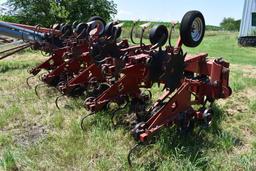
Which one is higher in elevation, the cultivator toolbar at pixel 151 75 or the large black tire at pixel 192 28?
the large black tire at pixel 192 28

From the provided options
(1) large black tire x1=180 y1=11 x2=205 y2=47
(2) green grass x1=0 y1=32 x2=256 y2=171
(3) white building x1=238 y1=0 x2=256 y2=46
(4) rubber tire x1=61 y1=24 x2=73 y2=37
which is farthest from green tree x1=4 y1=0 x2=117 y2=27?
(1) large black tire x1=180 y1=11 x2=205 y2=47

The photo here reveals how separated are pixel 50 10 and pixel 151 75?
763 inches

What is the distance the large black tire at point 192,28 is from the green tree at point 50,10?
17.8m

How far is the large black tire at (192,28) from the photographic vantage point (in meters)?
4.71

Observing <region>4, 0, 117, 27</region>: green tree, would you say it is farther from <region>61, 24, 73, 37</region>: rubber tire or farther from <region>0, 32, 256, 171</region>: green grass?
<region>0, 32, 256, 171</region>: green grass

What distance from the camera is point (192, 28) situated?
4.84 m

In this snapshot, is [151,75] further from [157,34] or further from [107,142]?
[107,142]

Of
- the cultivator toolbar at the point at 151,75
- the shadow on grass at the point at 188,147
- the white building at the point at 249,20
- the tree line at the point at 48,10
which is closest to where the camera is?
the shadow on grass at the point at 188,147

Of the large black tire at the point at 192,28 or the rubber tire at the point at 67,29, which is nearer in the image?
the large black tire at the point at 192,28

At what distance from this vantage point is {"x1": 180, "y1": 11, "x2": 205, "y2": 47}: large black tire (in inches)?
185

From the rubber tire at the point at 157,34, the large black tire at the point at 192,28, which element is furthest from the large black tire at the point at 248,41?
the rubber tire at the point at 157,34

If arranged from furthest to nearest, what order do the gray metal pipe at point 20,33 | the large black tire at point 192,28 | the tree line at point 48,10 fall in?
the tree line at point 48,10, the gray metal pipe at point 20,33, the large black tire at point 192,28

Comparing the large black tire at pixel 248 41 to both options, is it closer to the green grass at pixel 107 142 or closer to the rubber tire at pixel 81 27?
the green grass at pixel 107 142

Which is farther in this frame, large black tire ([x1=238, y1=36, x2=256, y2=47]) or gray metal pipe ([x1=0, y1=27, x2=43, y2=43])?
large black tire ([x1=238, y1=36, x2=256, y2=47])
